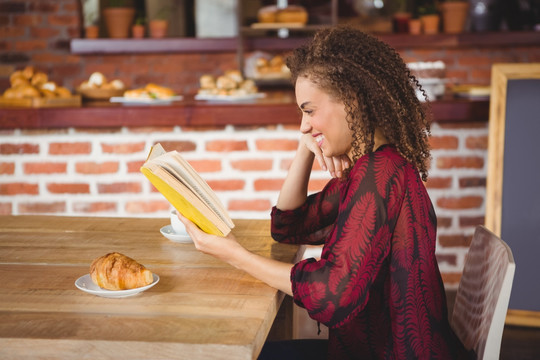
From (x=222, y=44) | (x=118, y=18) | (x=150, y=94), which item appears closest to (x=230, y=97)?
(x=150, y=94)

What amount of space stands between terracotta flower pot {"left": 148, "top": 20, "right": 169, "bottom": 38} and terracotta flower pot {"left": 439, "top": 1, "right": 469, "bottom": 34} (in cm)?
227

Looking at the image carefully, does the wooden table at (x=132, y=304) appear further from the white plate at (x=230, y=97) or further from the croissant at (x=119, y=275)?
the white plate at (x=230, y=97)

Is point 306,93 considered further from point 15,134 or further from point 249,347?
point 15,134

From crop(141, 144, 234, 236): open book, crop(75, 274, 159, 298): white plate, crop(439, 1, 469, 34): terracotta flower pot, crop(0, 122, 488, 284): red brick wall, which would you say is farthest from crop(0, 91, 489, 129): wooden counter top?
crop(439, 1, 469, 34): terracotta flower pot

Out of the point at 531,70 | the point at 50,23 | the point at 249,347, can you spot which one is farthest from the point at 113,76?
the point at 249,347

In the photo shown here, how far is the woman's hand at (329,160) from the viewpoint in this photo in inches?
60.7

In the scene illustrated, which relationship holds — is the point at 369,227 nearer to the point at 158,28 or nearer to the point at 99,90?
the point at 99,90

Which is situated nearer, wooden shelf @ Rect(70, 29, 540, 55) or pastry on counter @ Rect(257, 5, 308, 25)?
pastry on counter @ Rect(257, 5, 308, 25)

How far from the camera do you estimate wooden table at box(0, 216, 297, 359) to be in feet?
3.17

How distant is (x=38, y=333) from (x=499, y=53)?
5.13 meters

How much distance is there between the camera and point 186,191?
1.21 m

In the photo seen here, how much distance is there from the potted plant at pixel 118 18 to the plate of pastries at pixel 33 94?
94.0 inches

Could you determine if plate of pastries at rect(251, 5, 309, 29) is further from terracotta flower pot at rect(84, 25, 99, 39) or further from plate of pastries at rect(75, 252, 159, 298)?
plate of pastries at rect(75, 252, 159, 298)

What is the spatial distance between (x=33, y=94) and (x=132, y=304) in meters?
1.88
